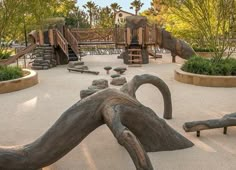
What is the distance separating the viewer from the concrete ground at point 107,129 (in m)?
4.18

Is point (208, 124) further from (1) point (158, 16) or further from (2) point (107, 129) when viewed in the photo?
(1) point (158, 16)

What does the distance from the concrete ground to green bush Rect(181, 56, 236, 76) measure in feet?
3.02

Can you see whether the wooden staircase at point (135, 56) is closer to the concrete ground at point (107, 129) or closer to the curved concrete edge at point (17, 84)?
the concrete ground at point (107, 129)

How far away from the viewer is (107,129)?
5605 mm

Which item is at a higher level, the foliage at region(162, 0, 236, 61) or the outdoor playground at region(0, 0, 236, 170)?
the foliage at region(162, 0, 236, 61)

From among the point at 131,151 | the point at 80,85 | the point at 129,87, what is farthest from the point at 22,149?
the point at 80,85

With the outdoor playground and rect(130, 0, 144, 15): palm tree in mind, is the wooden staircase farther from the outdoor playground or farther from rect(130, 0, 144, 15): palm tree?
rect(130, 0, 144, 15): palm tree

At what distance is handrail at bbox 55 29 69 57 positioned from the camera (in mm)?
15469

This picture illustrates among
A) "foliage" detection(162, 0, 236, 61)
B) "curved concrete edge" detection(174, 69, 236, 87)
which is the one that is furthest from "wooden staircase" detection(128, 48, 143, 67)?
"curved concrete edge" detection(174, 69, 236, 87)

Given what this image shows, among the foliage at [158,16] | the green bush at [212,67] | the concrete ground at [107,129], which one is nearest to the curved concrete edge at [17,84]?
the concrete ground at [107,129]

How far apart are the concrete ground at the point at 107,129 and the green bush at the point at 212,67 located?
3.02ft

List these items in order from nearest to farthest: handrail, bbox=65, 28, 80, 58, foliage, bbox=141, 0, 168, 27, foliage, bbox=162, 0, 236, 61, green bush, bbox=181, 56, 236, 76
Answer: green bush, bbox=181, 56, 236, 76 → foliage, bbox=162, 0, 236, 61 → handrail, bbox=65, 28, 80, 58 → foliage, bbox=141, 0, 168, 27

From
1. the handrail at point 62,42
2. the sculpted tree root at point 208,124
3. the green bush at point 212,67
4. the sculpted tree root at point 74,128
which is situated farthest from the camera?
the handrail at point 62,42

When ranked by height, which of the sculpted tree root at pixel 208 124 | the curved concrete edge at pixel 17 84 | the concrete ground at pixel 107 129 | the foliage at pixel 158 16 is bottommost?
the concrete ground at pixel 107 129
